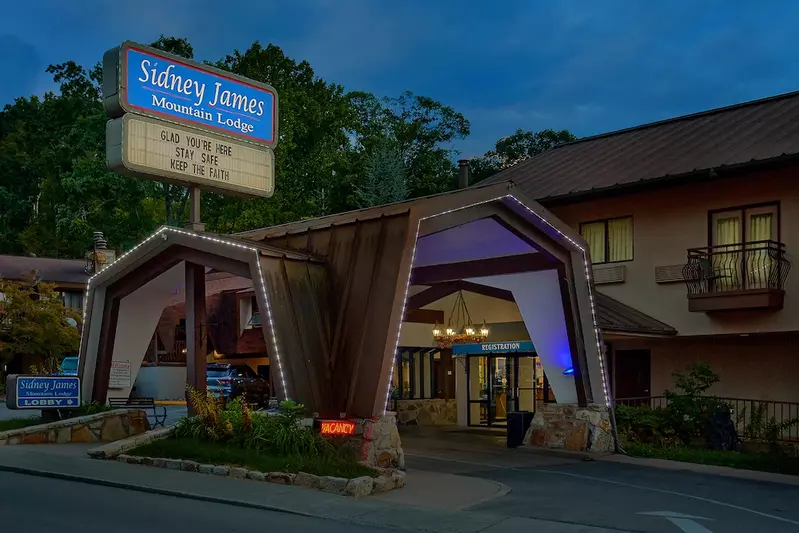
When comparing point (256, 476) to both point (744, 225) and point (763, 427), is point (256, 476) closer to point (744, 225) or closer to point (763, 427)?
point (763, 427)

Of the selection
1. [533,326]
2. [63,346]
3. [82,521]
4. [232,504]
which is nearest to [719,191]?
[533,326]

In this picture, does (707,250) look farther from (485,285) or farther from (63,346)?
(63,346)

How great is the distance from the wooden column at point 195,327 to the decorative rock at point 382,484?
5.79 m

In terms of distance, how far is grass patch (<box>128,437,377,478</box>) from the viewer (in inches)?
565

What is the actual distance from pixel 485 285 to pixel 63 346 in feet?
88.2

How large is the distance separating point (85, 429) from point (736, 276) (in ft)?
52.7

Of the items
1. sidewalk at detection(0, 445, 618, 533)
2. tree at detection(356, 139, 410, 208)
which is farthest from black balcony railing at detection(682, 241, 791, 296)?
tree at detection(356, 139, 410, 208)

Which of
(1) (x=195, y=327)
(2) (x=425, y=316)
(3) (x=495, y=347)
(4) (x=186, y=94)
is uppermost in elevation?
(4) (x=186, y=94)

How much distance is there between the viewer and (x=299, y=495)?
13.2m

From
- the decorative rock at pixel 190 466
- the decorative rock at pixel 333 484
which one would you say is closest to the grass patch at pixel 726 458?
the decorative rock at pixel 333 484

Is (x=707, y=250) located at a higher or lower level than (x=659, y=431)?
higher

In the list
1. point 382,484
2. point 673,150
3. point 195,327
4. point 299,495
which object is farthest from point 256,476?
point 673,150

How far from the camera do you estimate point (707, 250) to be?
2403cm

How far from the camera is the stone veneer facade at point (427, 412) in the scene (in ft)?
95.5
